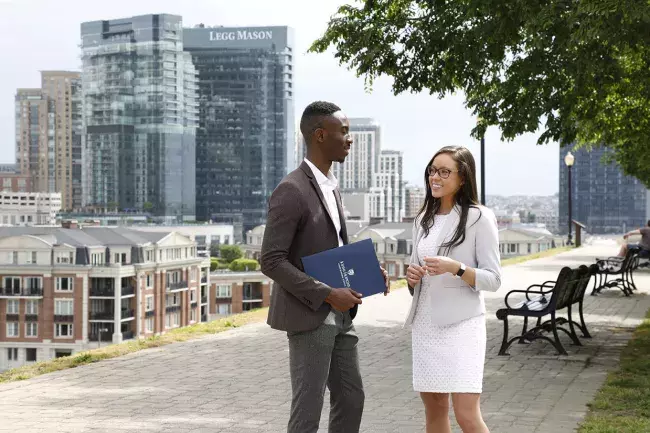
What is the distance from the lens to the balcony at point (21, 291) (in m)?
98.3

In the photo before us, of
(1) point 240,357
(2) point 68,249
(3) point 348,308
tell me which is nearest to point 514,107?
(1) point 240,357

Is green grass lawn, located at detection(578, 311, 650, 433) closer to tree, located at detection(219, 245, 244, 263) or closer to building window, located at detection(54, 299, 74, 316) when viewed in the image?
building window, located at detection(54, 299, 74, 316)

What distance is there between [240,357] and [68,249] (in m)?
90.0

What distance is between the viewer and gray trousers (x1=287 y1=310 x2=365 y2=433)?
477 centimetres

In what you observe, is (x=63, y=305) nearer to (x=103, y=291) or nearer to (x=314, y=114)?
(x=103, y=291)

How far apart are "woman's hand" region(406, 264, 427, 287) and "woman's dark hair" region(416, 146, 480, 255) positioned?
0.66ft

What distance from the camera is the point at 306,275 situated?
15.3 ft

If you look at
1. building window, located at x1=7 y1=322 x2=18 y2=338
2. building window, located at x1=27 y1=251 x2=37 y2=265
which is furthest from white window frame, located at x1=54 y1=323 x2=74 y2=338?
building window, located at x1=27 y1=251 x2=37 y2=265

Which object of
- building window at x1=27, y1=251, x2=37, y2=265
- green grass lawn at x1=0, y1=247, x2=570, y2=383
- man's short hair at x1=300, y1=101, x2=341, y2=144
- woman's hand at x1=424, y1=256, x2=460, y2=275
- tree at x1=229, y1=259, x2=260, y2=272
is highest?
man's short hair at x1=300, y1=101, x2=341, y2=144

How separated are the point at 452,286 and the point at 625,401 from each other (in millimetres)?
4087

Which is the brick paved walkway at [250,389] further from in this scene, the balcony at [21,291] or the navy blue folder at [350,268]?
the balcony at [21,291]

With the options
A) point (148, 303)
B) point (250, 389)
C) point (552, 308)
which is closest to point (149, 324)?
point (148, 303)

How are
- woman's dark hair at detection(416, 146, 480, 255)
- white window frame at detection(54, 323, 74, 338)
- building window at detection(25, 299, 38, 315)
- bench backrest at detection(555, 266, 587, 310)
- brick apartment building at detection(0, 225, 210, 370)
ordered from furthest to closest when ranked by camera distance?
1. building window at detection(25, 299, 38, 315)
2. white window frame at detection(54, 323, 74, 338)
3. brick apartment building at detection(0, 225, 210, 370)
4. bench backrest at detection(555, 266, 587, 310)
5. woman's dark hair at detection(416, 146, 480, 255)

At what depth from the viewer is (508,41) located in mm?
11484
